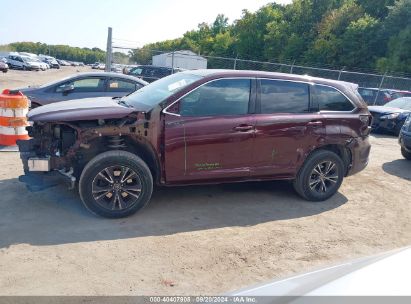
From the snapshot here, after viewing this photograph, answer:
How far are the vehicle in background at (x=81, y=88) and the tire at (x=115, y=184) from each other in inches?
209

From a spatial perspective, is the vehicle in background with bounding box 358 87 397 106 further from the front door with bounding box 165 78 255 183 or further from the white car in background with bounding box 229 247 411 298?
the white car in background with bounding box 229 247 411 298

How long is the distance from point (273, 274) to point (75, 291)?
1777mm

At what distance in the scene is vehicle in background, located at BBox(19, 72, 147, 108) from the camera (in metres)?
9.28

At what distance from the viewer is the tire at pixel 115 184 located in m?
4.52

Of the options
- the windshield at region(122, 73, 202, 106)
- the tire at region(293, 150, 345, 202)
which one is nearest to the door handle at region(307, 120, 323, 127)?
the tire at region(293, 150, 345, 202)

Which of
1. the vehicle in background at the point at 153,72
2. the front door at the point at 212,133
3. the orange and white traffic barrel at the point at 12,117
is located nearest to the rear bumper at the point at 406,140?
the front door at the point at 212,133

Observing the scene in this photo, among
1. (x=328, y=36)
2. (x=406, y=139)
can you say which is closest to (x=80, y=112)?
(x=406, y=139)

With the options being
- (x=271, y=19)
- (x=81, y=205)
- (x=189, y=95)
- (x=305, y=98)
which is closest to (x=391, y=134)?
(x=305, y=98)

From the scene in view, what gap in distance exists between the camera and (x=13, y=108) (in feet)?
22.8

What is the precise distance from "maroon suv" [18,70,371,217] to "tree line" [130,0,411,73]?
18803 millimetres

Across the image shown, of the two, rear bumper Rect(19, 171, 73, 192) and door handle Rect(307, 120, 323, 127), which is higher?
door handle Rect(307, 120, 323, 127)

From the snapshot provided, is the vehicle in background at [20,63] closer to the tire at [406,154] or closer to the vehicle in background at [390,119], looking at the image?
the vehicle in background at [390,119]

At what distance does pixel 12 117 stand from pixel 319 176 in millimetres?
5366

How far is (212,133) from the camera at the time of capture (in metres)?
4.88
